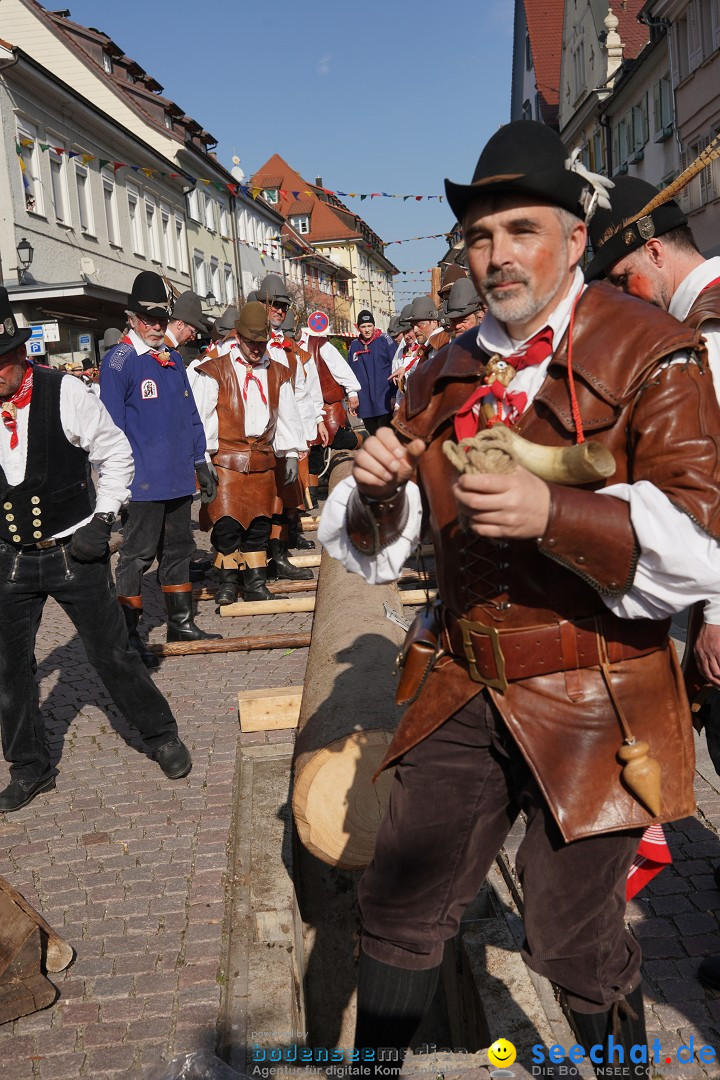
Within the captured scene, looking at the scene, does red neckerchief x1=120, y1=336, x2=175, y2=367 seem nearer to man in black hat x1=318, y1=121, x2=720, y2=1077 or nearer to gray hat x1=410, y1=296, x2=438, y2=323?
man in black hat x1=318, y1=121, x2=720, y2=1077

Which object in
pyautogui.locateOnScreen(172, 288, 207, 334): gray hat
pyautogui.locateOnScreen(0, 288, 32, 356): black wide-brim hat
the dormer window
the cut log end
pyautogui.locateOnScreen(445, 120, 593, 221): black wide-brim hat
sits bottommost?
the cut log end

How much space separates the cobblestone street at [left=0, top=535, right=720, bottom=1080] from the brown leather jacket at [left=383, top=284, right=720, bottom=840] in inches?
44.0

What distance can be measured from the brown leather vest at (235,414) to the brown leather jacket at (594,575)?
5809 mm

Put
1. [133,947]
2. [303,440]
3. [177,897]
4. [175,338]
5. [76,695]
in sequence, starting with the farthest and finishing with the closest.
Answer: [303,440] → [175,338] → [76,695] → [177,897] → [133,947]

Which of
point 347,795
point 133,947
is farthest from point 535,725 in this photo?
point 133,947

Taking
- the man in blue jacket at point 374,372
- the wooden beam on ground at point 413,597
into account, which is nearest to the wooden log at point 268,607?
the wooden beam on ground at point 413,597

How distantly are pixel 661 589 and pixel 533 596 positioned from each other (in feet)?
0.88

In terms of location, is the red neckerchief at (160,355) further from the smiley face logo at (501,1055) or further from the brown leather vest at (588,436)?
the smiley face logo at (501,1055)

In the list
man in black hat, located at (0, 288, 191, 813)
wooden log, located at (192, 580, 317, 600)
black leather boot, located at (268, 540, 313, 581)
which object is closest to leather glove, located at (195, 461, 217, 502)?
wooden log, located at (192, 580, 317, 600)

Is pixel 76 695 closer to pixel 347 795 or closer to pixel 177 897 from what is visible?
pixel 177 897

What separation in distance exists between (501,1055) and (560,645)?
1203 mm

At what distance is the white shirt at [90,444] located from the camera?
433 centimetres

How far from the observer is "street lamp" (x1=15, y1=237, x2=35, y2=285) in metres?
21.5

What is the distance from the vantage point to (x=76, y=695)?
20.2 feet
